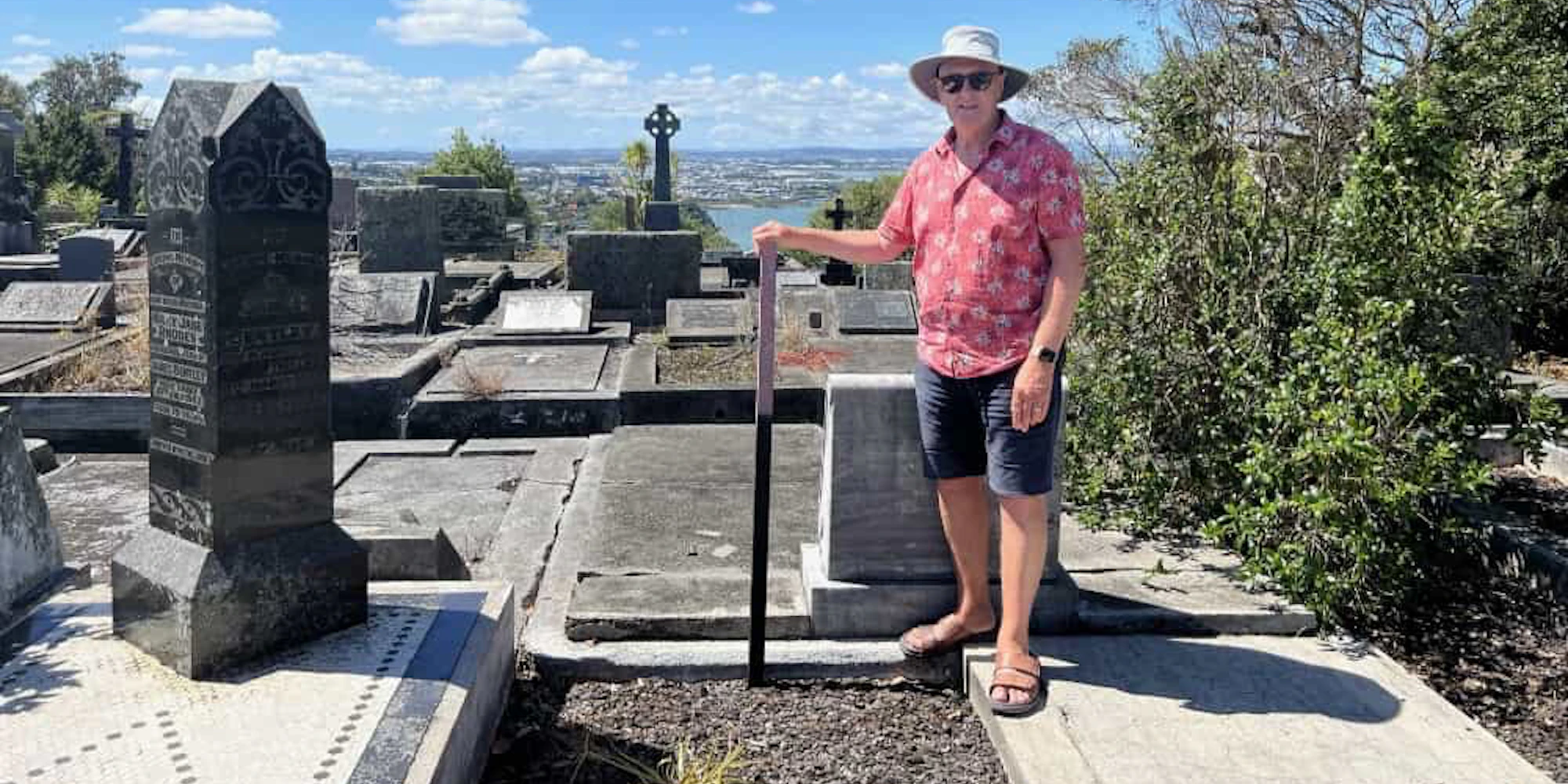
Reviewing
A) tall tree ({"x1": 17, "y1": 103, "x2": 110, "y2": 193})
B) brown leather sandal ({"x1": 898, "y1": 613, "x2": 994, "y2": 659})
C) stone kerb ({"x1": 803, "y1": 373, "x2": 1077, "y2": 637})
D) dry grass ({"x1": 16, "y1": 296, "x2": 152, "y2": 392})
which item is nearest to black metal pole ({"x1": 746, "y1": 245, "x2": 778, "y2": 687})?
stone kerb ({"x1": 803, "y1": 373, "x2": 1077, "y2": 637})

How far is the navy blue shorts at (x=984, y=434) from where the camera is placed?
10.6 ft

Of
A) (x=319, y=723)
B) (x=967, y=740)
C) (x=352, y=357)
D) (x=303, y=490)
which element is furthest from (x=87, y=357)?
(x=967, y=740)

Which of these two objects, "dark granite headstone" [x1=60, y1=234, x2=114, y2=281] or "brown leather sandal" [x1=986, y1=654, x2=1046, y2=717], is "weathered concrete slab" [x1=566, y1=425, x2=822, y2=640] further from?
"dark granite headstone" [x1=60, y1=234, x2=114, y2=281]

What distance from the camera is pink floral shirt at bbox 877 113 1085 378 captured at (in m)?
3.16

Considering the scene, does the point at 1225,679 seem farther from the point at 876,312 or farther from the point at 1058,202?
the point at 876,312

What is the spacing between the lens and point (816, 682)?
3719mm

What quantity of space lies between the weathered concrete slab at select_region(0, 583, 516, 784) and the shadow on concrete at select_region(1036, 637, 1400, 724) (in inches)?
65.0

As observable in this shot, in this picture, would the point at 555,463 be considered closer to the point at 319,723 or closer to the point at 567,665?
the point at 567,665

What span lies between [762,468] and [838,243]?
72cm

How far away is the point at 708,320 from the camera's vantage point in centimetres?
1067

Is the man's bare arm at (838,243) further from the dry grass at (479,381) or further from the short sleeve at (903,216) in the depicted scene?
the dry grass at (479,381)

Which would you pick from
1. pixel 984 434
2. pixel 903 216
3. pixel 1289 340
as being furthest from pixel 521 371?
pixel 984 434

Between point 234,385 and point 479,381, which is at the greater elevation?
point 234,385

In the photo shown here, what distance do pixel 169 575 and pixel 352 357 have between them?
6.44 m
